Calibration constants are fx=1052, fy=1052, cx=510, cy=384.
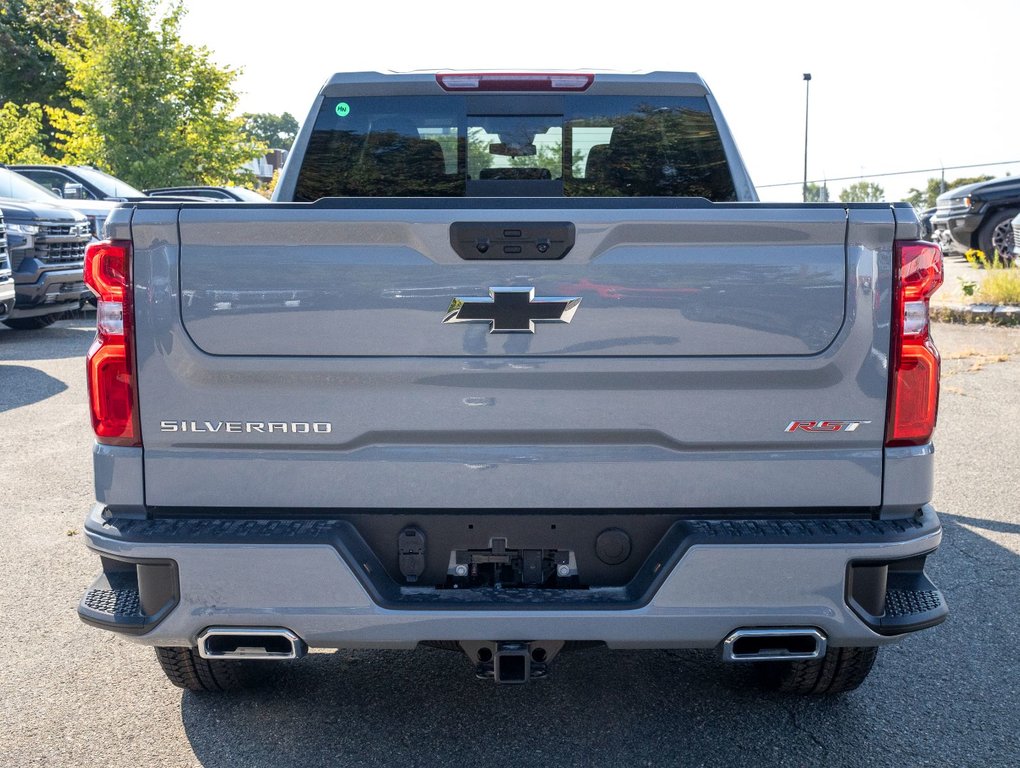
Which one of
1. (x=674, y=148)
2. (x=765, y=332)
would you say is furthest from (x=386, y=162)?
(x=765, y=332)

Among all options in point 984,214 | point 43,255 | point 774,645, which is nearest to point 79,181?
point 43,255

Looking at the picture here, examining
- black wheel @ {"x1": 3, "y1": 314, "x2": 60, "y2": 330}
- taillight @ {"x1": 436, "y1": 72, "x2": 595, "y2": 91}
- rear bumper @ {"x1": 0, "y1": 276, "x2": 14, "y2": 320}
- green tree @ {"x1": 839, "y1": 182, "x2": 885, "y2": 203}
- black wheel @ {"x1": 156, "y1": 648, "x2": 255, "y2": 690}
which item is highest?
green tree @ {"x1": 839, "y1": 182, "x2": 885, "y2": 203}

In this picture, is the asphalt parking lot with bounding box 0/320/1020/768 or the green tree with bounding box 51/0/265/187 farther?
the green tree with bounding box 51/0/265/187

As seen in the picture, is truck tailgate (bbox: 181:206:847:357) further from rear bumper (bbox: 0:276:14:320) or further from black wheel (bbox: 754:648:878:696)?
rear bumper (bbox: 0:276:14:320)

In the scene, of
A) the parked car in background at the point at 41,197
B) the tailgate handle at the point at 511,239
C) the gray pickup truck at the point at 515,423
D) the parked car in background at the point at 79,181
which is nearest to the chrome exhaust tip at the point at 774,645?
the gray pickup truck at the point at 515,423

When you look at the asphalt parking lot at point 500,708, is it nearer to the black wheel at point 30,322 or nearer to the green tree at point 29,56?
the black wheel at point 30,322

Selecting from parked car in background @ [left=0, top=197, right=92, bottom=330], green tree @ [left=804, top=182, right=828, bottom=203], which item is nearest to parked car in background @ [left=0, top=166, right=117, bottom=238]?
→ parked car in background @ [left=0, top=197, right=92, bottom=330]

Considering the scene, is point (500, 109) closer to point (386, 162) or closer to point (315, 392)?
point (386, 162)

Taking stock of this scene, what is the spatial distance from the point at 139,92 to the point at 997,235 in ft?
58.9

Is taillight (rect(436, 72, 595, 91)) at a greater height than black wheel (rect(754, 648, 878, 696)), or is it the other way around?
taillight (rect(436, 72, 595, 91))

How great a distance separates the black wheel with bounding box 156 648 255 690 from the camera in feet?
11.2

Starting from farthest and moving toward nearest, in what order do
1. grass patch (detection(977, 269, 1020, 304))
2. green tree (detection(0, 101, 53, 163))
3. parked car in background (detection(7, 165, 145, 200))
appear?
green tree (detection(0, 101, 53, 163)) → parked car in background (detection(7, 165, 145, 200)) → grass patch (detection(977, 269, 1020, 304))

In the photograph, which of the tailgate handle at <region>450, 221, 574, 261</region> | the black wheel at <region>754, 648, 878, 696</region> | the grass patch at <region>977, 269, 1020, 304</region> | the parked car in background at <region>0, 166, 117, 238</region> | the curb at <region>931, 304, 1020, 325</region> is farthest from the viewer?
the parked car in background at <region>0, 166, 117, 238</region>

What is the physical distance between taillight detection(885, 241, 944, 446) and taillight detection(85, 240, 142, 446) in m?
2.02
